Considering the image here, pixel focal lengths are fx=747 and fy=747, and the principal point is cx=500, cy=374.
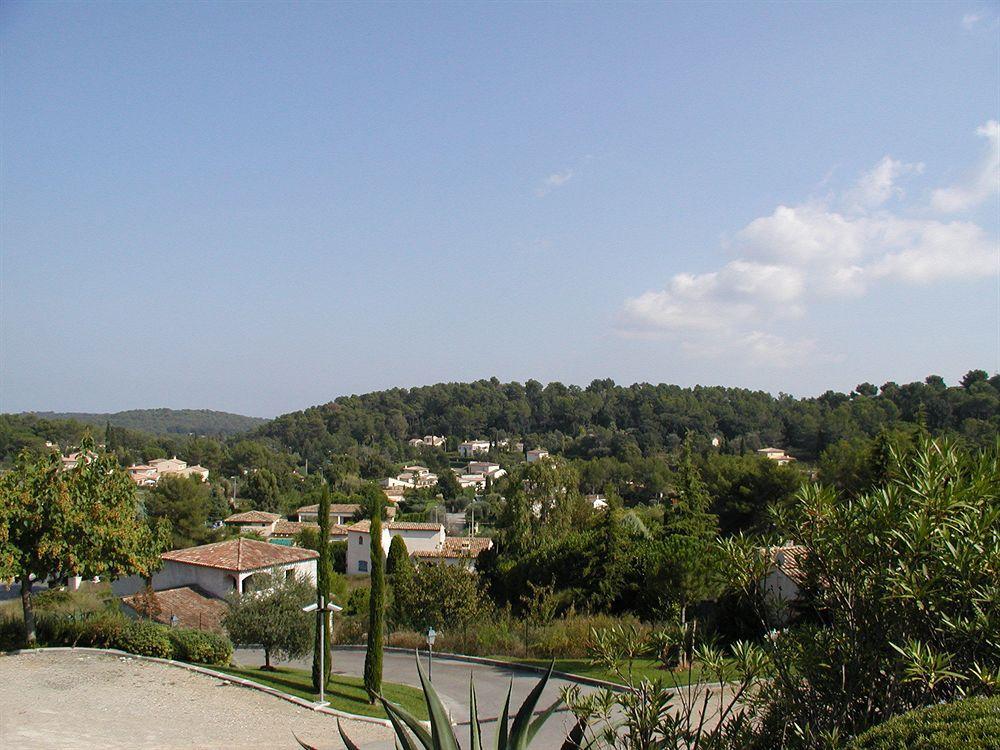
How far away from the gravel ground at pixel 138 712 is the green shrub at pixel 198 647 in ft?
3.61

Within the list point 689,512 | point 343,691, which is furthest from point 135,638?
point 689,512

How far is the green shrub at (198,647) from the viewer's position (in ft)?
61.2

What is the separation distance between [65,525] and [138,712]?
5.25 m

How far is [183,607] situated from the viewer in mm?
27125

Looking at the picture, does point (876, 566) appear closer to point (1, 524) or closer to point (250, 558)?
point (1, 524)

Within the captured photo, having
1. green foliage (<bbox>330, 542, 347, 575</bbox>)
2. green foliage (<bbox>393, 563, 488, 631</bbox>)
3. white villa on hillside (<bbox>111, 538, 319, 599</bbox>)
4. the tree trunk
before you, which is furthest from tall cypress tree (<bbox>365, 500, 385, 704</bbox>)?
green foliage (<bbox>330, 542, 347, 575</bbox>)

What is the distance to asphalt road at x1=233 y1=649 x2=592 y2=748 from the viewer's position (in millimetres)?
15977

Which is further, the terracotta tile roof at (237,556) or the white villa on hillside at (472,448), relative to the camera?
the white villa on hillside at (472,448)

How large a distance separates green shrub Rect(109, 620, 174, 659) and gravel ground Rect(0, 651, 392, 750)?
0.73 meters

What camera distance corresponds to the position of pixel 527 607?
28688 mm

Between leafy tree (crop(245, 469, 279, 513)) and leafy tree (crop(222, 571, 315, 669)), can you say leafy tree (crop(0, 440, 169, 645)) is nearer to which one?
leafy tree (crop(222, 571, 315, 669))

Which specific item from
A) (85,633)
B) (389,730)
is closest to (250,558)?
(85,633)

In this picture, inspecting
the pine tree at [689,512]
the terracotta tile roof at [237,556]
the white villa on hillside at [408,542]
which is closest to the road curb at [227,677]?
the terracotta tile roof at [237,556]

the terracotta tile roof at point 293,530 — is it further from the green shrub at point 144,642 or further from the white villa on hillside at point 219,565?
the green shrub at point 144,642
